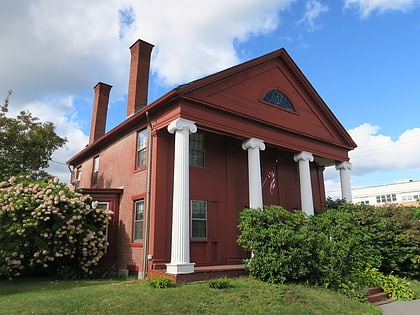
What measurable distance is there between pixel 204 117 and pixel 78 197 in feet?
17.9

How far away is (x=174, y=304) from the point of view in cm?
739

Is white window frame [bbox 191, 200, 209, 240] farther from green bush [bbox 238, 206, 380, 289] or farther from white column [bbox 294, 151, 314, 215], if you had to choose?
white column [bbox 294, 151, 314, 215]

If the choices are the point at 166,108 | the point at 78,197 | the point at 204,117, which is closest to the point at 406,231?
the point at 204,117

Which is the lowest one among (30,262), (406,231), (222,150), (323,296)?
(323,296)

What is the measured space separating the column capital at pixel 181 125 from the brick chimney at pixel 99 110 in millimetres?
10860

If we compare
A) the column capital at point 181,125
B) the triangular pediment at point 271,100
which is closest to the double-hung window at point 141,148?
the column capital at point 181,125

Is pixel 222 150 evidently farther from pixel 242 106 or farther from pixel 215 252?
pixel 215 252

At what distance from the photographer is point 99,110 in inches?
845

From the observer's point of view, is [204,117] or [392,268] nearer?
[204,117]

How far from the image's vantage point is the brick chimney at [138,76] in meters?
16.9

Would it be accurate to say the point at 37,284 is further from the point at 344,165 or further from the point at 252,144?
the point at 344,165

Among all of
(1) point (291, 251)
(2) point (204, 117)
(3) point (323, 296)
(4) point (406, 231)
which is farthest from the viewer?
(4) point (406, 231)

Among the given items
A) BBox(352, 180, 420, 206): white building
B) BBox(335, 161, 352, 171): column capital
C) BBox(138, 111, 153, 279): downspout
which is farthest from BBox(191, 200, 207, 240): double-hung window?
BBox(352, 180, 420, 206): white building

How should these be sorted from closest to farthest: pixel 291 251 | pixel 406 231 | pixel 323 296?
pixel 323 296, pixel 291 251, pixel 406 231
